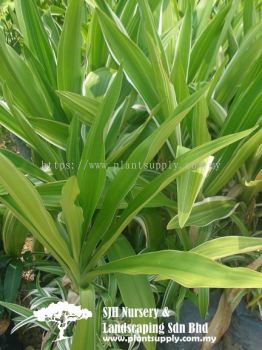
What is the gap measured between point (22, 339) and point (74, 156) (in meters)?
0.63

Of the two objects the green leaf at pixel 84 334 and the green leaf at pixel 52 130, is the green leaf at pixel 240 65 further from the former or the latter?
the green leaf at pixel 84 334

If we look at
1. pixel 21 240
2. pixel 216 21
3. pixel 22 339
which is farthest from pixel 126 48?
pixel 22 339

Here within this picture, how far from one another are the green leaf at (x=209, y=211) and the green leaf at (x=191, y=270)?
18cm

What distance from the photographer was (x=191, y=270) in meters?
0.74

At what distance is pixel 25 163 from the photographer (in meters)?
0.94

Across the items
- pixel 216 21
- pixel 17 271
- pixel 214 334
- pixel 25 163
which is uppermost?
pixel 216 21

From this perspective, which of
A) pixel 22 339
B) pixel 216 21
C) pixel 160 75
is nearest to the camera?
pixel 160 75

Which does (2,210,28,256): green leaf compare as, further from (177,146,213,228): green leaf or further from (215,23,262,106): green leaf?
(215,23,262,106): green leaf

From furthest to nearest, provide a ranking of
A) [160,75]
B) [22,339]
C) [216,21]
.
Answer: [22,339] < [216,21] < [160,75]

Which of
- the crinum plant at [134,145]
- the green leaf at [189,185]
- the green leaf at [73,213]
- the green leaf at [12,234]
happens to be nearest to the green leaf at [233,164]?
the crinum plant at [134,145]

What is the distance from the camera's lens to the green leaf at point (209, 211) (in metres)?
0.94

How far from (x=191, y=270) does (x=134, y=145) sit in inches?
14.1

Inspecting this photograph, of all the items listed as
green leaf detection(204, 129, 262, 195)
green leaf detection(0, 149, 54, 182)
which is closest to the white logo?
green leaf detection(0, 149, 54, 182)

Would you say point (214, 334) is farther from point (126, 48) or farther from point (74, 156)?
point (126, 48)
